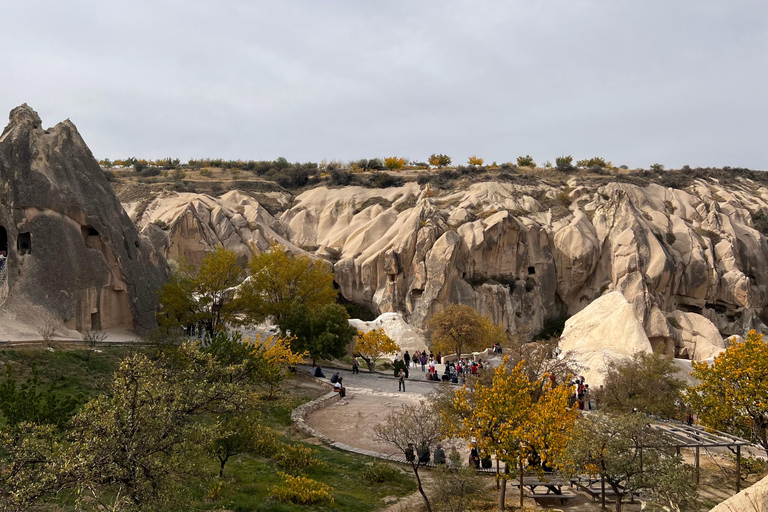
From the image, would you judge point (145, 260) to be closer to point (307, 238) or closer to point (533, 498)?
point (533, 498)

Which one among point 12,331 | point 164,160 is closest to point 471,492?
point 12,331

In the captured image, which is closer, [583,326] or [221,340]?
[221,340]

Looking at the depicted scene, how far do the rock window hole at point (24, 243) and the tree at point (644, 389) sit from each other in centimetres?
2320

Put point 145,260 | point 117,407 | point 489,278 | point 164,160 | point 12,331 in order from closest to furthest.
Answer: point 117,407 → point 12,331 → point 145,260 → point 489,278 → point 164,160

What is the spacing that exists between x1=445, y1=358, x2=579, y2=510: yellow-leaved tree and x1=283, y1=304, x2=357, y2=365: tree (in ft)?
51.9

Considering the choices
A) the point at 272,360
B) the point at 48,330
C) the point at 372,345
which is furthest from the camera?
the point at 372,345

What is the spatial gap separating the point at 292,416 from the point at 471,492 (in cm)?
879

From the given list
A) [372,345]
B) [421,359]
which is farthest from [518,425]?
[421,359]

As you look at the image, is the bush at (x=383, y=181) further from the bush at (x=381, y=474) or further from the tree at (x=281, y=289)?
the bush at (x=381, y=474)

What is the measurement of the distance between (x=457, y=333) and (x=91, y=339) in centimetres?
2059

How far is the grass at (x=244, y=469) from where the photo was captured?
10.3 m

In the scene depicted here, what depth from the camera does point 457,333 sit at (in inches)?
1374

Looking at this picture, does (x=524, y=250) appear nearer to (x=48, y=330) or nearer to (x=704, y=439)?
(x=704, y=439)

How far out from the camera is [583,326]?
30969 millimetres
